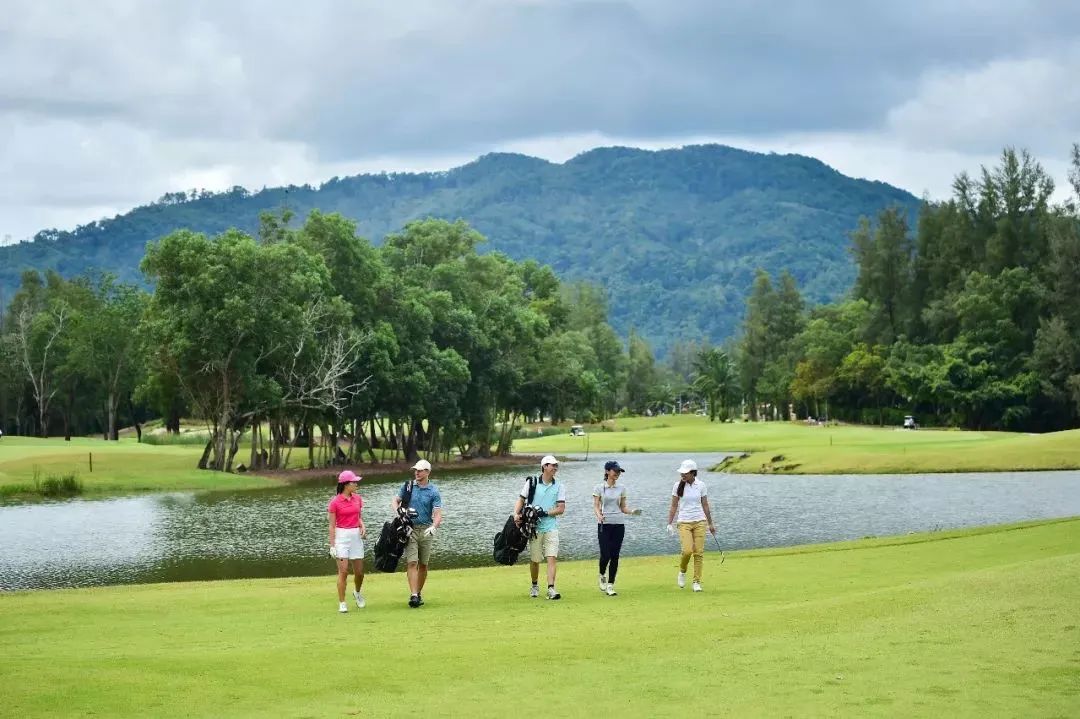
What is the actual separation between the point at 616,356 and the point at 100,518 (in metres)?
137

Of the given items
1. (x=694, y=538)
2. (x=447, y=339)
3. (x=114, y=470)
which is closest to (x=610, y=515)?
(x=694, y=538)

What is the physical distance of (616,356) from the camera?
184500 mm

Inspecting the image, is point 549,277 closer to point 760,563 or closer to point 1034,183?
point 1034,183

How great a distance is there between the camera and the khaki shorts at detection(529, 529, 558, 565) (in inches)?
872

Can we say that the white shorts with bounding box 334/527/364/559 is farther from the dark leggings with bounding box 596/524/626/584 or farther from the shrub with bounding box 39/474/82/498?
the shrub with bounding box 39/474/82/498

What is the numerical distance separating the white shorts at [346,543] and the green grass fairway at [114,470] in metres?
45.5

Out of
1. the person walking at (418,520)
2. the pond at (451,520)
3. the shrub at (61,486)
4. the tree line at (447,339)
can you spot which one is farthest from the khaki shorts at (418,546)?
the tree line at (447,339)

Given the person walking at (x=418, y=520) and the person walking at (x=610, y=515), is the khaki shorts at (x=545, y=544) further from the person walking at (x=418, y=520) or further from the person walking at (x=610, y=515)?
the person walking at (x=418, y=520)

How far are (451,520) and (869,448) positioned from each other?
46.4 metres

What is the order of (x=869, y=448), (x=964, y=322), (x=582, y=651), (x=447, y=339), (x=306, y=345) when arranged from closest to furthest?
(x=582, y=651) < (x=306, y=345) < (x=869, y=448) < (x=447, y=339) < (x=964, y=322)

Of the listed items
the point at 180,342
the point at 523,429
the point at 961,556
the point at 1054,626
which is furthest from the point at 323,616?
the point at 523,429

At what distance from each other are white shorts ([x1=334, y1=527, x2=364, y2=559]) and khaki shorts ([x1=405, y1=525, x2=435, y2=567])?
867mm

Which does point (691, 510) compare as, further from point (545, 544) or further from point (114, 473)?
point (114, 473)

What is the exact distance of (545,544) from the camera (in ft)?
72.8
